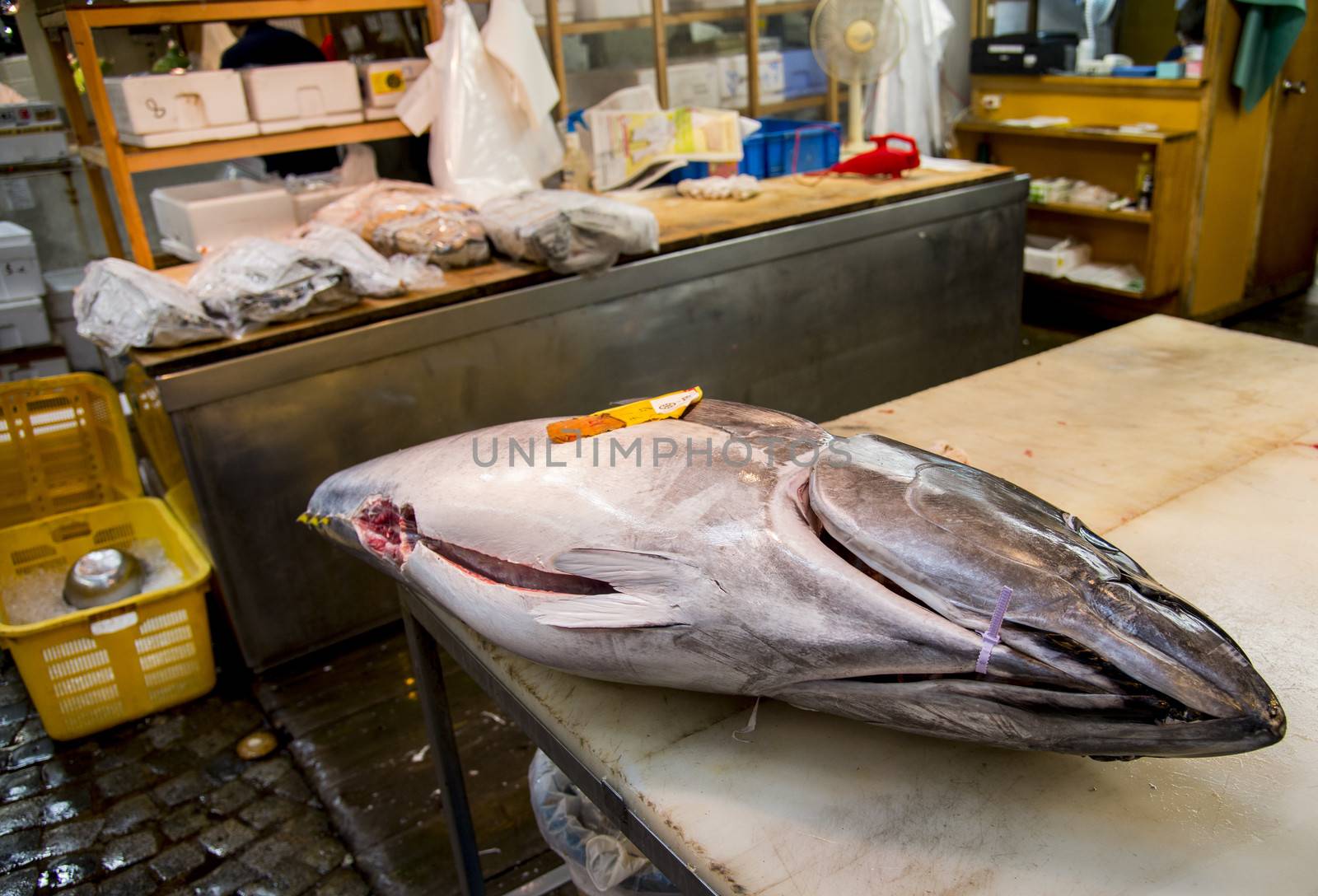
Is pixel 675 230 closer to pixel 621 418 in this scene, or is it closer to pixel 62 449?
pixel 621 418

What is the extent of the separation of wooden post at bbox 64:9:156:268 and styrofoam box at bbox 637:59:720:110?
2.38m

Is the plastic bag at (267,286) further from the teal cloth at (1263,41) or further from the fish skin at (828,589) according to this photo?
the teal cloth at (1263,41)

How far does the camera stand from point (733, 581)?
1097 millimetres

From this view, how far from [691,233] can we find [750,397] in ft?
2.01

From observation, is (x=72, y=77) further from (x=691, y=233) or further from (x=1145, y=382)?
(x=1145, y=382)

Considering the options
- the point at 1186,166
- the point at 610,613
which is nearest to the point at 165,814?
the point at 610,613

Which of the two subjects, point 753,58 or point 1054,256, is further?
point 1054,256

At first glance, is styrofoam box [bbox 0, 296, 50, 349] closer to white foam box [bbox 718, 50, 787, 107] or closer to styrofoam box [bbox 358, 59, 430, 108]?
styrofoam box [bbox 358, 59, 430, 108]

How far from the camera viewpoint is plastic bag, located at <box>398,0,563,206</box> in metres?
3.17

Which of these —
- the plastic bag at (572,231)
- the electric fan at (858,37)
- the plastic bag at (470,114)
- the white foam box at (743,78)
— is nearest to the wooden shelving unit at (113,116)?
the plastic bag at (470,114)

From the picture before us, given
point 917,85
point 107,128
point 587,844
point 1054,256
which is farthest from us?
point 917,85

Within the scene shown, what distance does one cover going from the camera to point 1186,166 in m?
4.50

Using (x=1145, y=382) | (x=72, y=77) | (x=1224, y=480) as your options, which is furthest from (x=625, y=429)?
(x=72, y=77)

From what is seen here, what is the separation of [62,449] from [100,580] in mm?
663
